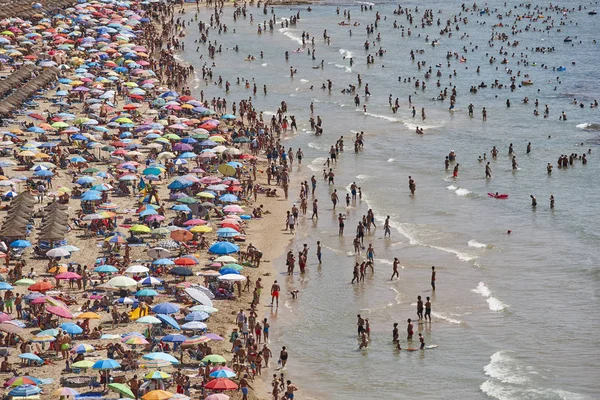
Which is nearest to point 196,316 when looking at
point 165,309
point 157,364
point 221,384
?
point 165,309

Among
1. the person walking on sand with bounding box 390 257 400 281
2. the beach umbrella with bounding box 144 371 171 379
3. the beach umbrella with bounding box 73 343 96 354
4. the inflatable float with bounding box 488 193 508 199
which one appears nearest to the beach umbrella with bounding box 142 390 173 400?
the beach umbrella with bounding box 144 371 171 379

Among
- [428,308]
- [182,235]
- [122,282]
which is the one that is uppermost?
[122,282]

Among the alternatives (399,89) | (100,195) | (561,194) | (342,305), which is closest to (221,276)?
(342,305)

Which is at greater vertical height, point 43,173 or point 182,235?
point 43,173

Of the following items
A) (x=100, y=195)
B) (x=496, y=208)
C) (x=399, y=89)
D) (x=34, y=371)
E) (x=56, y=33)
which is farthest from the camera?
(x=56, y=33)

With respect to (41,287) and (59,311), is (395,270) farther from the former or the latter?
(59,311)

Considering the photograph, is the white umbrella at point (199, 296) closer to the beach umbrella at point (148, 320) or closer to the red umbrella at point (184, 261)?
the beach umbrella at point (148, 320)

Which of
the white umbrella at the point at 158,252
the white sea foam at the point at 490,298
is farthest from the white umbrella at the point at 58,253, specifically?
the white sea foam at the point at 490,298

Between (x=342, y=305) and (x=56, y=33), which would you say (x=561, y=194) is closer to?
(x=342, y=305)
